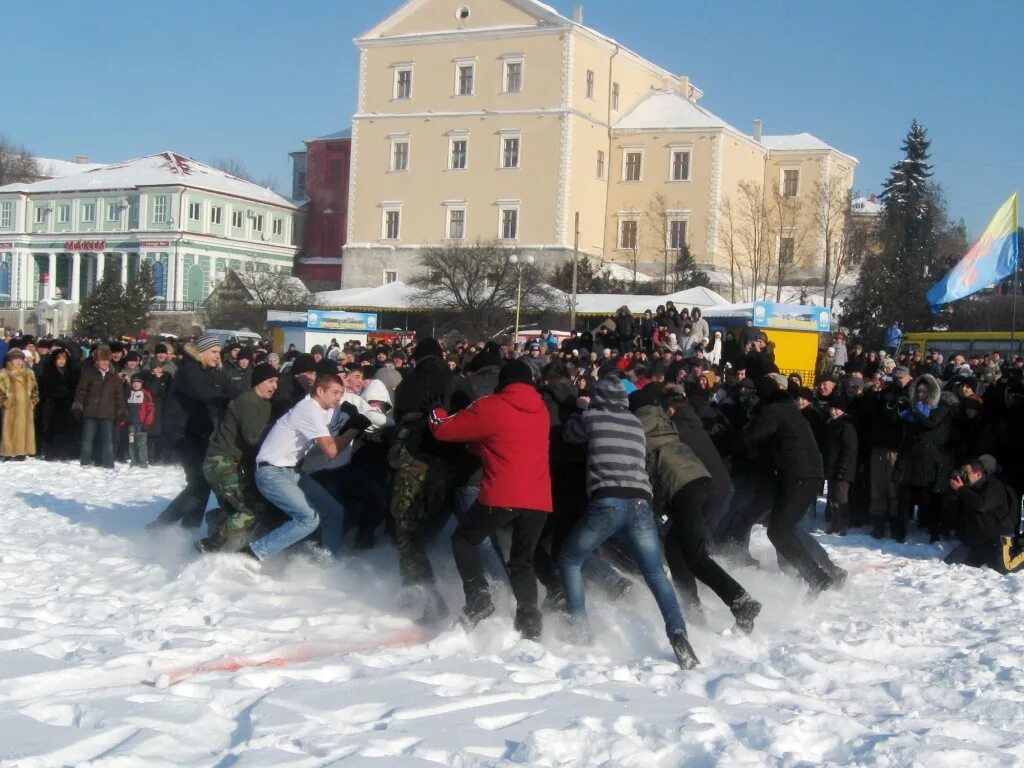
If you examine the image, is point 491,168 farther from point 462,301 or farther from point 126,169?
point 126,169

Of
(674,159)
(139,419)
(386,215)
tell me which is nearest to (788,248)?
(674,159)

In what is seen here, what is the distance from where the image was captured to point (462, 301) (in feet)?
179

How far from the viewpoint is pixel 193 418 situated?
38.5ft

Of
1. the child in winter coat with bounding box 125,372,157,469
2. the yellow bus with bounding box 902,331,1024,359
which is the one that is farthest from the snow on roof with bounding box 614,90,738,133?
the child in winter coat with bounding box 125,372,157,469

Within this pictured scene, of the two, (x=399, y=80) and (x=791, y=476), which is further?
(x=399, y=80)

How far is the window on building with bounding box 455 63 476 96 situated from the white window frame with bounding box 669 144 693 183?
38.4 feet

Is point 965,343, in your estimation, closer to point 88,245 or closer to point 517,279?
point 517,279

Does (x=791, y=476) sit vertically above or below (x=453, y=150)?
below

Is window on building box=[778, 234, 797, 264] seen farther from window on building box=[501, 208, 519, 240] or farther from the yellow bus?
the yellow bus

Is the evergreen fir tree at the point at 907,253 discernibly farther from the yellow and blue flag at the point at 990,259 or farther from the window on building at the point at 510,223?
the yellow and blue flag at the point at 990,259

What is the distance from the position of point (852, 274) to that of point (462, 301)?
23059 mm

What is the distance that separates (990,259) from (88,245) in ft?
236

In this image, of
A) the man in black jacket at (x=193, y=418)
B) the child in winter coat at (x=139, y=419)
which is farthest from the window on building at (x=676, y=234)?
the man in black jacket at (x=193, y=418)

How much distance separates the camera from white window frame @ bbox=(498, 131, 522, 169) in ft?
223
